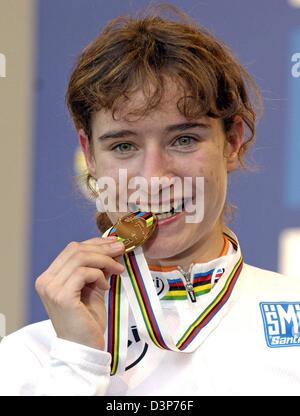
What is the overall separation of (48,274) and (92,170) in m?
0.36

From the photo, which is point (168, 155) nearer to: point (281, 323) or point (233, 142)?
point (233, 142)

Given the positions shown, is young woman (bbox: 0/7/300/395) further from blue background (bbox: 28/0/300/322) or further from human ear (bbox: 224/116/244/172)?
blue background (bbox: 28/0/300/322)

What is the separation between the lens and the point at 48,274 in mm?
1471

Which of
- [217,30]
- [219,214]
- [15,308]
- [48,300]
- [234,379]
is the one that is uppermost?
[217,30]

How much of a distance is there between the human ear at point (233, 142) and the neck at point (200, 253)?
0.49 ft

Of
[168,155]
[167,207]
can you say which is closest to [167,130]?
[168,155]

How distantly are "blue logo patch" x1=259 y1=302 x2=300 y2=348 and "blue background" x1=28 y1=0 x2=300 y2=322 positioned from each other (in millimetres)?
706

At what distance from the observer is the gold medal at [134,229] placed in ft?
5.00

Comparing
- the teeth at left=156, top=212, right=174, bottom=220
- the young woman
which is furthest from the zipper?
the teeth at left=156, top=212, right=174, bottom=220

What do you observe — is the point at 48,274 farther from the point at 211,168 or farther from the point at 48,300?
the point at 211,168

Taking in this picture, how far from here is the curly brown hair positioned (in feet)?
5.15

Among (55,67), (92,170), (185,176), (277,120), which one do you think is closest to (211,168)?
(185,176)

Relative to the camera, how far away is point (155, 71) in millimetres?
1574

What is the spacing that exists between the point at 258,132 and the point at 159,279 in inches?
33.8
